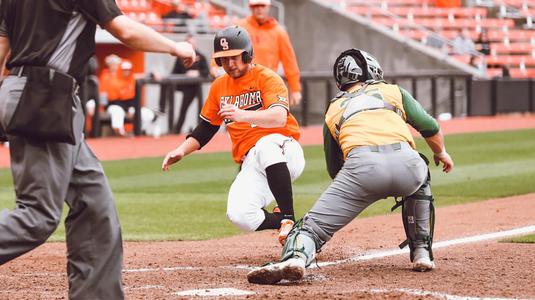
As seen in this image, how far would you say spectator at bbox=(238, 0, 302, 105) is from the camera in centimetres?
1288

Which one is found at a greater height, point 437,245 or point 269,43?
point 269,43

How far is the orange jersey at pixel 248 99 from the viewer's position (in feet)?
24.7

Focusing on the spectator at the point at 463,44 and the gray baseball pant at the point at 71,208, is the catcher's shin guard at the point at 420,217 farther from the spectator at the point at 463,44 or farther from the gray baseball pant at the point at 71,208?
the spectator at the point at 463,44


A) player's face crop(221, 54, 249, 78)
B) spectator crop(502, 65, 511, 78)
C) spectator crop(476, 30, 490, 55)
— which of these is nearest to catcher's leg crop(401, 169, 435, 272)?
player's face crop(221, 54, 249, 78)

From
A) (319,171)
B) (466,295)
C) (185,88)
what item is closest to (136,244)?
(466,295)

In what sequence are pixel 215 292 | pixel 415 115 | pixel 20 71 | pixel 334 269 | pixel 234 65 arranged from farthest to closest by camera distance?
pixel 234 65, pixel 334 269, pixel 415 115, pixel 215 292, pixel 20 71

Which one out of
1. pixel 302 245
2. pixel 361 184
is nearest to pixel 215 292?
pixel 302 245

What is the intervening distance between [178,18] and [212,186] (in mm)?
13251

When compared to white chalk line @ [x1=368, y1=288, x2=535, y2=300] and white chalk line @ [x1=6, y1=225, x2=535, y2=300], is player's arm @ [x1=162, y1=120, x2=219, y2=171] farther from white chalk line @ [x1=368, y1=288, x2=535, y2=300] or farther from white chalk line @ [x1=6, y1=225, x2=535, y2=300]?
white chalk line @ [x1=368, y1=288, x2=535, y2=300]

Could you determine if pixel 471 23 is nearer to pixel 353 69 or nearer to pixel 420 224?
pixel 420 224

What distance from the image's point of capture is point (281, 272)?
6.16 meters

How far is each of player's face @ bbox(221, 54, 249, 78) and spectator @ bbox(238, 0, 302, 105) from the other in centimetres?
529

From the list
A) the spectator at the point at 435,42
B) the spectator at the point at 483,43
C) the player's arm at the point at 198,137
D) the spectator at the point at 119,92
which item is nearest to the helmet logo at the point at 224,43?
the player's arm at the point at 198,137

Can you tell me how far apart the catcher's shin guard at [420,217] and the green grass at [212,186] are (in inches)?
109
